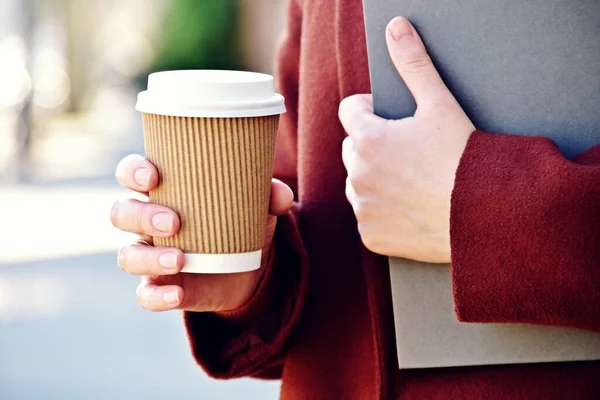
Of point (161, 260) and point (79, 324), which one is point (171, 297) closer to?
point (161, 260)

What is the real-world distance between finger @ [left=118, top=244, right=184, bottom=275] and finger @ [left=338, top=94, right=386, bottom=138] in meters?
0.30

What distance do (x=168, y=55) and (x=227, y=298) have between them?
50.4 feet

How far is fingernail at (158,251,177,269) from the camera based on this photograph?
1.28m

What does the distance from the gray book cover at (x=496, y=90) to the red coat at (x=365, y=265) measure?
4 centimetres

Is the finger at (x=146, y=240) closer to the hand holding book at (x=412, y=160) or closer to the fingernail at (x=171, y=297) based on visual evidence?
the fingernail at (x=171, y=297)

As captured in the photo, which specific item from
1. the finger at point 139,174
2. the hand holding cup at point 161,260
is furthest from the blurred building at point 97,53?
the finger at point 139,174

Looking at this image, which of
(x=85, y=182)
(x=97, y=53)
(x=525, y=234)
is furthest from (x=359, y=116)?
(x=97, y=53)

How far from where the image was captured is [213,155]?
126cm

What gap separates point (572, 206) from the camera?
111 centimetres

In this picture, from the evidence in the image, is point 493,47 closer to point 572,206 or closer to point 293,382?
point 572,206

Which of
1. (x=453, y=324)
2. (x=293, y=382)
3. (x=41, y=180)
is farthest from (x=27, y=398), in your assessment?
(x=41, y=180)

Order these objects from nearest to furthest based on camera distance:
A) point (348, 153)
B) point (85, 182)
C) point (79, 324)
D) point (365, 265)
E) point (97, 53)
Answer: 1. point (348, 153)
2. point (365, 265)
3. point (79, 324)
4. point (85, 182)
5. point (97, 53)

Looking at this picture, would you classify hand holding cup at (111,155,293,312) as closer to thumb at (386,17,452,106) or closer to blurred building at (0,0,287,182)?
thumb at (386,17,452,106)

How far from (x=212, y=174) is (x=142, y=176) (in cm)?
10
